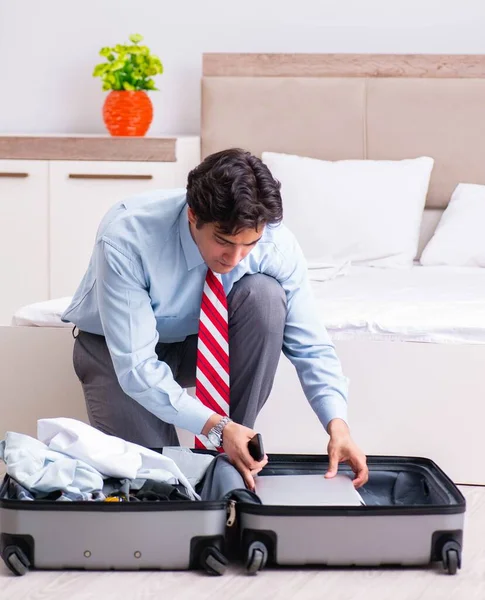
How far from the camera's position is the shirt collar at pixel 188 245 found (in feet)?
6.34

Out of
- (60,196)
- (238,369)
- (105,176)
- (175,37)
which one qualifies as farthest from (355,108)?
(238,369)

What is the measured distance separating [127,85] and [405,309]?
1678mm

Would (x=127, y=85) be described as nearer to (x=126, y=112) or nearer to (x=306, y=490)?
(x=126, y=112)

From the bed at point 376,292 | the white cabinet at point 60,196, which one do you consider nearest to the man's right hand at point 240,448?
the bed at point 376,292

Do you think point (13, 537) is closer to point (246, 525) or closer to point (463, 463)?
point (246, 525)

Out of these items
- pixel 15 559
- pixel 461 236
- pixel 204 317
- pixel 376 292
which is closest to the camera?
pixel 15 559

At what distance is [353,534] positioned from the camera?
5.55 feet

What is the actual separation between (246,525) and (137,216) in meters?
0.65

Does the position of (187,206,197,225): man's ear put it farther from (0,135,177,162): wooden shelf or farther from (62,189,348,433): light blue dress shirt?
(0,135,177,162): wooden shelf

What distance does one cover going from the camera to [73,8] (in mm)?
3812

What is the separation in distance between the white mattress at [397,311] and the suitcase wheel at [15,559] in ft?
2.59

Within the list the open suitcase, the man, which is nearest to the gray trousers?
the man

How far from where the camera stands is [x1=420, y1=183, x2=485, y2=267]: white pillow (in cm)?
314

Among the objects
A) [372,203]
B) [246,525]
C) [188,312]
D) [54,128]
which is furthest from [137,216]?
[54,128]
